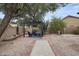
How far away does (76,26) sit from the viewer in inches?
159

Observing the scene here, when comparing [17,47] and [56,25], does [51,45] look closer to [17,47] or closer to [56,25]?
Result: [56,25]

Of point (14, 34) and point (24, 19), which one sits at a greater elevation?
point (24, 19)

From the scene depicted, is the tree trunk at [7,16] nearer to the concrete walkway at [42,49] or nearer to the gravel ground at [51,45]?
the gravel ground at [51,45]

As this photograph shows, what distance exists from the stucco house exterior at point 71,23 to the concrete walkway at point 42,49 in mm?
415

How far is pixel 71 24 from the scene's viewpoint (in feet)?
13.4

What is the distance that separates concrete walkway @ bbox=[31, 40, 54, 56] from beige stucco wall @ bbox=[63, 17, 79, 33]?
0.42 m

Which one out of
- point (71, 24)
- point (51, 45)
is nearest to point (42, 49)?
point (51, 45)

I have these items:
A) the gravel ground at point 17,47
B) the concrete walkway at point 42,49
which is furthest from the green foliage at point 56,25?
the gravel ground at point 17,47

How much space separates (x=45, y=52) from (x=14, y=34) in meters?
0.63

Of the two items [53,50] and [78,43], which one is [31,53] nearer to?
[53,50]

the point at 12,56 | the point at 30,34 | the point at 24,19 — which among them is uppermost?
the point at 24,19

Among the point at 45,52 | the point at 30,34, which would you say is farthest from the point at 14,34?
the point at 45,52

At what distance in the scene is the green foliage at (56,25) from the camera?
4063 mm

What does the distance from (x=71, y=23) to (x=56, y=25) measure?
26cm
